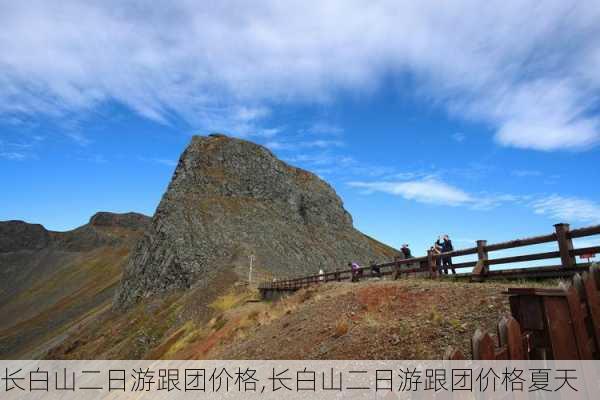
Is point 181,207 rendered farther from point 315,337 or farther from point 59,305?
point 59,305

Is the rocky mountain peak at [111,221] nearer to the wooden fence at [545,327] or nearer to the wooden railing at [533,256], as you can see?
the wooden railing at [533,256]

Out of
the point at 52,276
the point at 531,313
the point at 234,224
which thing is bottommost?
the point at 531,313

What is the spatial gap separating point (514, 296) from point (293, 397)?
6.75 metres

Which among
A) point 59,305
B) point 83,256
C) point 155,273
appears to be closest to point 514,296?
point 155,273

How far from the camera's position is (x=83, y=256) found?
150m

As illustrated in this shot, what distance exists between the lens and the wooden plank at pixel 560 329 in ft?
9.43

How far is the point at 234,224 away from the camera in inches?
2381

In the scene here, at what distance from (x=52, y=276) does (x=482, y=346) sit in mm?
166221

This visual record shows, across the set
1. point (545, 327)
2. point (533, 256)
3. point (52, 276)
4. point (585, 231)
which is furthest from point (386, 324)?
point (52, 276)

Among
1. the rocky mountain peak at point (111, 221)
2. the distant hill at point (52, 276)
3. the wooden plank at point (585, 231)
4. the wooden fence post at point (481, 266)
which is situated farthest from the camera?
the rocky mountain peak at point (111, 221)

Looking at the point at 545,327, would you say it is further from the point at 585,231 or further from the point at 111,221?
the point at 111,221

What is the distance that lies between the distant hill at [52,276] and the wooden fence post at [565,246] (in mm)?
70637

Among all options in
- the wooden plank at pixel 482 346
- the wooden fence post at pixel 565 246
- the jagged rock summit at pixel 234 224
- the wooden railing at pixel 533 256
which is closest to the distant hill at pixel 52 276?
the jagged rock summit at pixel 234 224

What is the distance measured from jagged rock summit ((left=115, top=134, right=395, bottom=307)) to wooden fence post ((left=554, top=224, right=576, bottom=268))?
40.2 m
